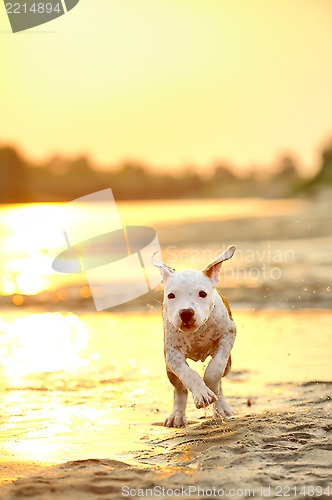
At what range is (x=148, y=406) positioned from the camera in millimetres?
8930

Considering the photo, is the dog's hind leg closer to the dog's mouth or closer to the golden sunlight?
the dog's mouth

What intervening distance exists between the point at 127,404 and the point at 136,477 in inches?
118

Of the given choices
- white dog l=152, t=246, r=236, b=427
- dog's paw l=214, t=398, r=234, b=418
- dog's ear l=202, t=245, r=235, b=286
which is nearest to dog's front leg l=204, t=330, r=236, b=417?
white dog l=152, t=246, r=236, b=427

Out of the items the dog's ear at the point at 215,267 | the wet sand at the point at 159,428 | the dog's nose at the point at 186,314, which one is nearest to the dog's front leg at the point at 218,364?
the wet sand at the point at 159,428

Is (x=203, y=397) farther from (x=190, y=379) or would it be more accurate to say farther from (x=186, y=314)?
(x=186, y=314)

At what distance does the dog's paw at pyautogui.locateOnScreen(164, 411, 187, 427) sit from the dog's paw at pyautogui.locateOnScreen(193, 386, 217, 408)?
0.78m

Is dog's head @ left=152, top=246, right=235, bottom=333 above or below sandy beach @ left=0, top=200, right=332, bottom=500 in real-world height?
above

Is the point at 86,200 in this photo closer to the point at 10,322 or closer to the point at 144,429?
the point at 10,322

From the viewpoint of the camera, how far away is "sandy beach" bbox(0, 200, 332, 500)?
594cm

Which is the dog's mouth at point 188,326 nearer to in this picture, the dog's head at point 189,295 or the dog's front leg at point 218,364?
the dog's head at point 189,295

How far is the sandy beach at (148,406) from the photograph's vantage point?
5941 mm

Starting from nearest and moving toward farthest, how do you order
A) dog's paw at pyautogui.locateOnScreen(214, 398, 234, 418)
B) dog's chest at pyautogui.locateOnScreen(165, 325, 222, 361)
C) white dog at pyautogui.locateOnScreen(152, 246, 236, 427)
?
Result: 1. white dog at pyautogui.locateOnScreen(152, 246, 236, 427)
2. dog's chest at pyautogui.locateOnScreen(165, 325, 222, 361)
3. dog's paw at pyautogui.locateOnScreen(214, 398, 234, 418)

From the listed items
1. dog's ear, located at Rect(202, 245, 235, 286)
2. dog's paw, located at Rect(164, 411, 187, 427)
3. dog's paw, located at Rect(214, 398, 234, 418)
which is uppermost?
dog's ear, located at Rect(202, 245, 235, 286)

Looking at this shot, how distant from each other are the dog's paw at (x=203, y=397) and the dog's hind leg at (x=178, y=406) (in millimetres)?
786
